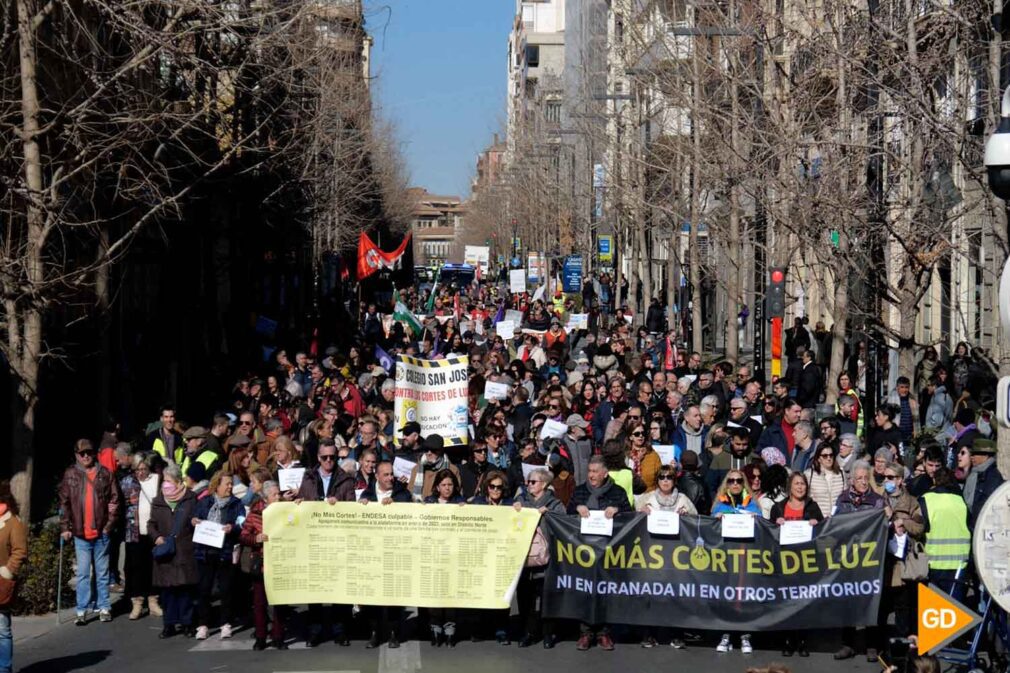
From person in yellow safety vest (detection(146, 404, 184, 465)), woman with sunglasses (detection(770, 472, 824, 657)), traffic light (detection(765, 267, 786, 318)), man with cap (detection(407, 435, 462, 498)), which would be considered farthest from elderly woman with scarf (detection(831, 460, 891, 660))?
traffic light (detection(765, 267, 786, 318))

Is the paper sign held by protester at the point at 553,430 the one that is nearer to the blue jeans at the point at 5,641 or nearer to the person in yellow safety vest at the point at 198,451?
the person in yellow safety vest at the point at 198,451

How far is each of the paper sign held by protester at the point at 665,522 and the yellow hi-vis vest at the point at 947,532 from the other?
190cm

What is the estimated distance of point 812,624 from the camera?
492 inches

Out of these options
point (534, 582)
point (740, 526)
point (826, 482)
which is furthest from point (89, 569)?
point (826, 482)

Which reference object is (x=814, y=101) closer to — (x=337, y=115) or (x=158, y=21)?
(x=158, y=21)

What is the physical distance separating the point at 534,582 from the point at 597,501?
0.82 metres

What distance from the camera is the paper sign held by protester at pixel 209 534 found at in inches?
508

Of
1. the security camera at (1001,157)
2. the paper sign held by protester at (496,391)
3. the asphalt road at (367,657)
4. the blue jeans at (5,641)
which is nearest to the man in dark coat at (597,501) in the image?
the asphalt road at (367,657)

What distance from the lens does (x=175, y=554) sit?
42.9 ft

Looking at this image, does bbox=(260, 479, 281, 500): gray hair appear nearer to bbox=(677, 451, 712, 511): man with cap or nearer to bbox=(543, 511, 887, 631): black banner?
bbox=(543, 511, 887, 631): black banner

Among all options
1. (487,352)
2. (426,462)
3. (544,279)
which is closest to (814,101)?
(487,352)

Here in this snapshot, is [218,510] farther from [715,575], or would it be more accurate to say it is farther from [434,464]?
[715,575]

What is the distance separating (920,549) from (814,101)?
1297 cm

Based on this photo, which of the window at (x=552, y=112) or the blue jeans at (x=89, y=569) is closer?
the blue jeans at (x=89, y=569)
